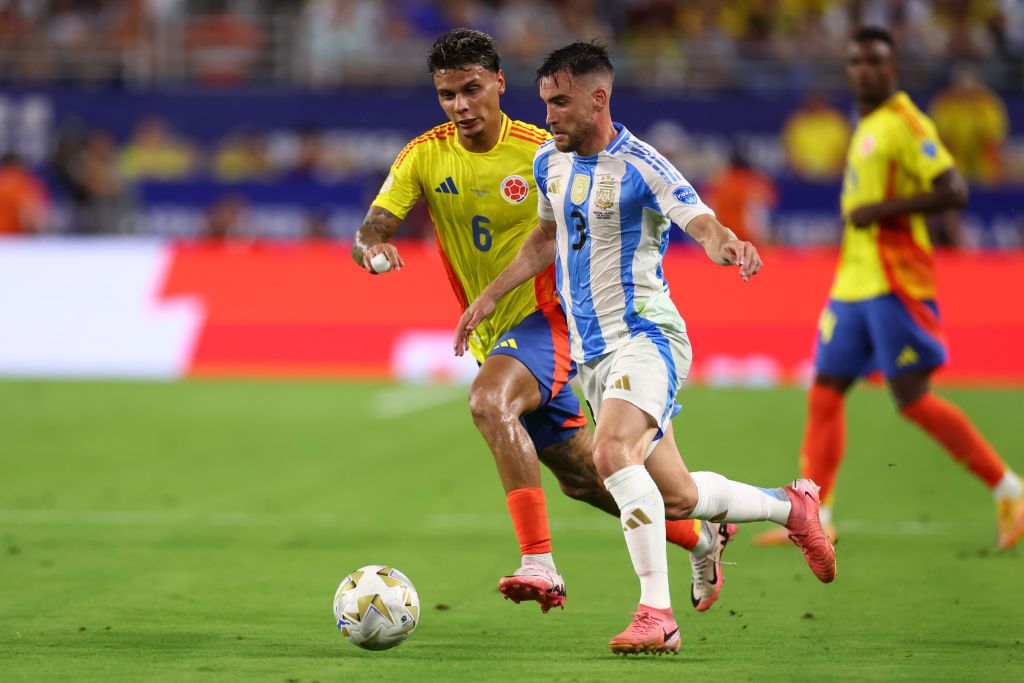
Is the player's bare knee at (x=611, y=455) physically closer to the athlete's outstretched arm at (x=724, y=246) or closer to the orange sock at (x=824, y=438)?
the athlete's outstretched arm at (x=724, y=246)

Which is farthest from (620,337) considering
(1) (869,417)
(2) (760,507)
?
(1) (869,417)

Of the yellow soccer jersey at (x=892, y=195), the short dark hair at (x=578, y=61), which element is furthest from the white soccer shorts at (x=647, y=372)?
the yellow soccer jersey at (x=892, y=195)

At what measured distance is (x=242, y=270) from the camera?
16.5 meters

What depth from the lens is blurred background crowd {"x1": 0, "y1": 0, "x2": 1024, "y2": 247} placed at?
64.8 feet

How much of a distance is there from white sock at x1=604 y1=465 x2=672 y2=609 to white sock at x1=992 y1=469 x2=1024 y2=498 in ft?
11.3

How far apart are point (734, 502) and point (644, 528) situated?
61 centimetres

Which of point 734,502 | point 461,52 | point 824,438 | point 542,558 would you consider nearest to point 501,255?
point 461,52

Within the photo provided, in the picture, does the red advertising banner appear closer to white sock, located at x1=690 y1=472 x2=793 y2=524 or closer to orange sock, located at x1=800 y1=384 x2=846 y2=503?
orange sock, located at x1=800 y1=384 x2=846 y2=503

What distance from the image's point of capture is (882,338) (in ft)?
27.7

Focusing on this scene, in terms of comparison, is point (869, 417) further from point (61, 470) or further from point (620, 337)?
point (620, 337)

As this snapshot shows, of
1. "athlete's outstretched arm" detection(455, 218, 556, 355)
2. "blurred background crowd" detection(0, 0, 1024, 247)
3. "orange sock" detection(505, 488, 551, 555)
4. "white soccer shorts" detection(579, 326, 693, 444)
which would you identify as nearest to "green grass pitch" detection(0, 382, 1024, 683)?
A: "orange sock" detection(505, 488, 551, 555)

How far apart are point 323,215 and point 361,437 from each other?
8.00 meters

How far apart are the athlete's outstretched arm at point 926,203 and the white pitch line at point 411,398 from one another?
6.15 meters

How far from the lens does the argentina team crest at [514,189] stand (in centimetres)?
663
